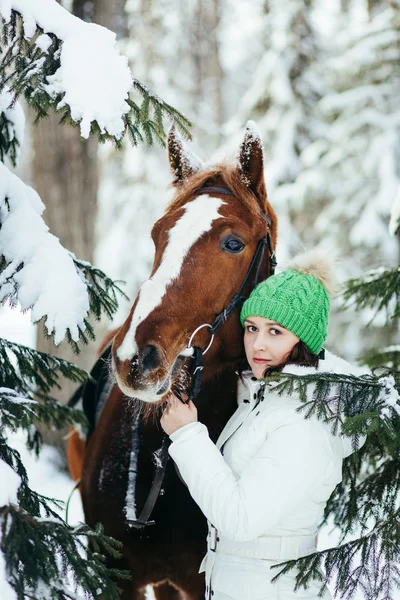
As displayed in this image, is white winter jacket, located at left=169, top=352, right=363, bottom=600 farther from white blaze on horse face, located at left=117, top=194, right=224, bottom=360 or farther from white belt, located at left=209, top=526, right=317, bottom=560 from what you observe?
white blaze on horse face, located at left=117, top=194, right=224, bottom=360

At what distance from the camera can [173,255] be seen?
106 inches

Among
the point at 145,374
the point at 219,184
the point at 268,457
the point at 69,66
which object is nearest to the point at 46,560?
the point at 145,374

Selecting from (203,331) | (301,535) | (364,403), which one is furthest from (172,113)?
(301,535)

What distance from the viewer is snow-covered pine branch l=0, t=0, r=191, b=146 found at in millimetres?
2203

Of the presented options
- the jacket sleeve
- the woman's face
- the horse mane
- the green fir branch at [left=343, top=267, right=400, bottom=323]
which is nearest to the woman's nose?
the woman's face

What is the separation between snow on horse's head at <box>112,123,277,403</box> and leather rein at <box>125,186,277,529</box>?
0.8 inches

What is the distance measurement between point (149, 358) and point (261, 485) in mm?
611

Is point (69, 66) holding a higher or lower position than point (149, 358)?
Result: higher

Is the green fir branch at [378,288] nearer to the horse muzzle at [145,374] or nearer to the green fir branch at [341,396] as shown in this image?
the green fir branch at [341,396]

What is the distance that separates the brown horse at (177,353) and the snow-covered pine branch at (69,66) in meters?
0.55

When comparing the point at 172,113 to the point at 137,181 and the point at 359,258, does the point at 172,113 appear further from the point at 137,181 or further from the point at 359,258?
the point at 137,181

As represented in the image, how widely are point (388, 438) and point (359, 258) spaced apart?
31.2ft

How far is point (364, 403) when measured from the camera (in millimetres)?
2461

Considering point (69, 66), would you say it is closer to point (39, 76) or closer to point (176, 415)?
point (39, 76)
